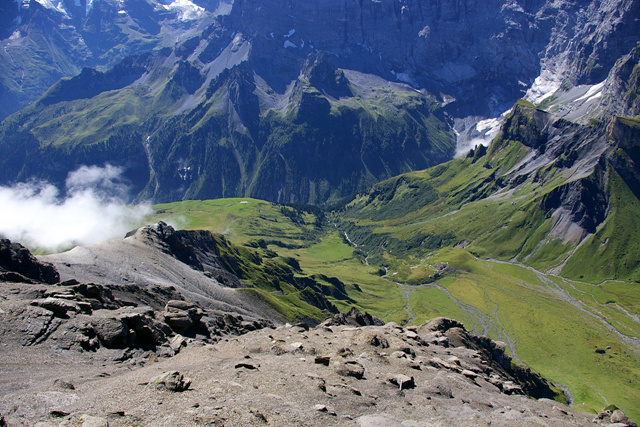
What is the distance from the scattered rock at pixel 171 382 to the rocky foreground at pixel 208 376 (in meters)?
0.11

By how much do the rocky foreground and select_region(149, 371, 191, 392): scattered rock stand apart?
11 cm

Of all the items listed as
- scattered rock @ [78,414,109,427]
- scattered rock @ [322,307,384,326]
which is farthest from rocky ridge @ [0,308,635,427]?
scattered rock @ [322,307,384,326]

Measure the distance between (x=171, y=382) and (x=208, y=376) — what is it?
5.92 meters

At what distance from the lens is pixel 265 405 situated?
3438 centimetres

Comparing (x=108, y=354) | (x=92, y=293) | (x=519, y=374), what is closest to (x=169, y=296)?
(x=92, y=293)

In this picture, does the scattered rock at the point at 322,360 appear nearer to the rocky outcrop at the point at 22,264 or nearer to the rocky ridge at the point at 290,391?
the rocky ridge at the point at 290,391

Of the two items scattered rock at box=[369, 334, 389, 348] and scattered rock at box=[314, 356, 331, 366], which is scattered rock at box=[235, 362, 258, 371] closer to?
scattered rock at box=[314, 356, 331, 366]

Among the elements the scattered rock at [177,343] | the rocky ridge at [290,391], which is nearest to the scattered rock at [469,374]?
the rocky ridge at [290,391]

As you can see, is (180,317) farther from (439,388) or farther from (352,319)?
(352,319)

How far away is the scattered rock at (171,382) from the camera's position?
114 ft

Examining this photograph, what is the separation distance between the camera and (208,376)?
40438 mm

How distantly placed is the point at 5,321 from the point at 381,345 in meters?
44.9

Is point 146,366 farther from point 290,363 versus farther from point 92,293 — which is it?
point 92,293

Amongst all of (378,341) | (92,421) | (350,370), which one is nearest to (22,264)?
(92,421)
